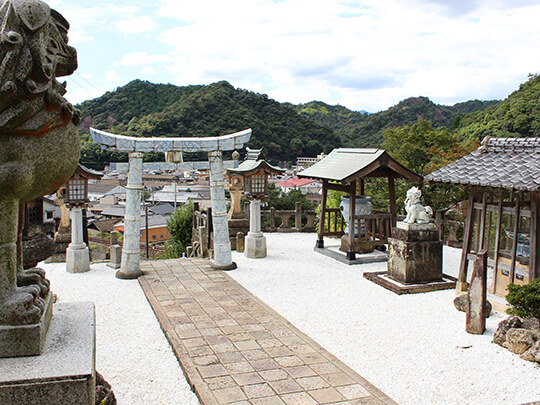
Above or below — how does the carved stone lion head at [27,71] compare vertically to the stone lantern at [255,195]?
above

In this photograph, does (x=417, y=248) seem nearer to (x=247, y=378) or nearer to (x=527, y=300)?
(x=527, y=300)

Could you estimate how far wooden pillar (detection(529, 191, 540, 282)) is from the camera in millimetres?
7219

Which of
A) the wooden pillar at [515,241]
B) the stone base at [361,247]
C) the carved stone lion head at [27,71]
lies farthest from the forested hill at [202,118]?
the carved stone lion head at [27,71]

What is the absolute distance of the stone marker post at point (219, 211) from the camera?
416 inches

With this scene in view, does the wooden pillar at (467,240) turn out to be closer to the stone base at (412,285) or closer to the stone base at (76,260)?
the stone base at (412,285)

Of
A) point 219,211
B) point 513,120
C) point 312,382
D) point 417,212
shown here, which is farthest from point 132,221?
point 513,120

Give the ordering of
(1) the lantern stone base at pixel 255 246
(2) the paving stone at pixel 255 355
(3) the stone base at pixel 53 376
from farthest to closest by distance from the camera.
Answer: (1) the lantern stone base at pixel 255 246 → (2) the paving stone at pixel 255 355 → (3) the stone base at pixel 53 376

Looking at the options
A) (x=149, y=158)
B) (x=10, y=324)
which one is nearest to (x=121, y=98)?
(x=149, y=158)

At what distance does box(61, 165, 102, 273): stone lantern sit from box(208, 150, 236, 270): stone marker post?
3.22 meters

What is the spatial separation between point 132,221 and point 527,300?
781 cm

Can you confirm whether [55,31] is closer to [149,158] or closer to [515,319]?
[515,319]

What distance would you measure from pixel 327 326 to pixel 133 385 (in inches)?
129

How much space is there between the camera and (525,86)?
2998 centimetres

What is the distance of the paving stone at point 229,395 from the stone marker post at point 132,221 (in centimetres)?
552
